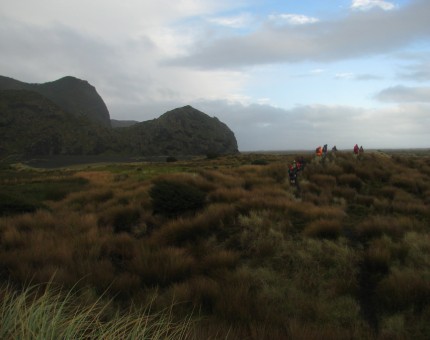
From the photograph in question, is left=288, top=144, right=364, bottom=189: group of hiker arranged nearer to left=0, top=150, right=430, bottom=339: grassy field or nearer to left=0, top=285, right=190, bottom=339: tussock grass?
left=0, top=150, right=430, bottom=339: grassy field

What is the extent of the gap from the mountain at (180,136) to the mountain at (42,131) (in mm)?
10536

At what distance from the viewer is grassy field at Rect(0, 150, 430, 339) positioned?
14.3 ft

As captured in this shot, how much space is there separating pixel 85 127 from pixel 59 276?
410 ft

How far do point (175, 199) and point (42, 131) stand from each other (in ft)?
383

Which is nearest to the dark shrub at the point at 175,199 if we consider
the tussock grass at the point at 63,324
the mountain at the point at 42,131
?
the tussock grass at the point at 63,324

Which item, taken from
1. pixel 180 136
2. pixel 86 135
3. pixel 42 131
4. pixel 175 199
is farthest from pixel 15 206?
pixel 180 136

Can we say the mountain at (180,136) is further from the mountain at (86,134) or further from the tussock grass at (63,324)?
the tussock grass at (63,324)

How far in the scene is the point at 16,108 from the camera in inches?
4835

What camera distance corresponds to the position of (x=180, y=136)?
126062 mm

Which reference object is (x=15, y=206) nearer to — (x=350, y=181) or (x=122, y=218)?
(x=122, y=218)

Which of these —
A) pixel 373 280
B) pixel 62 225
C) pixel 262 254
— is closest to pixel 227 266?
pixel 262 254

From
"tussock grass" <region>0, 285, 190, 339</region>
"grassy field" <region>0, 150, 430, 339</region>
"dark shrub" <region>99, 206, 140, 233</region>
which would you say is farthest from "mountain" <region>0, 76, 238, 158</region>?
"tussock grass" <region>0, 285, 190, 339</region>

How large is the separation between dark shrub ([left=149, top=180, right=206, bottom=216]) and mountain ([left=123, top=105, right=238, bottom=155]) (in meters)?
104

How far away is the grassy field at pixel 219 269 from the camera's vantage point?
4348 mm
